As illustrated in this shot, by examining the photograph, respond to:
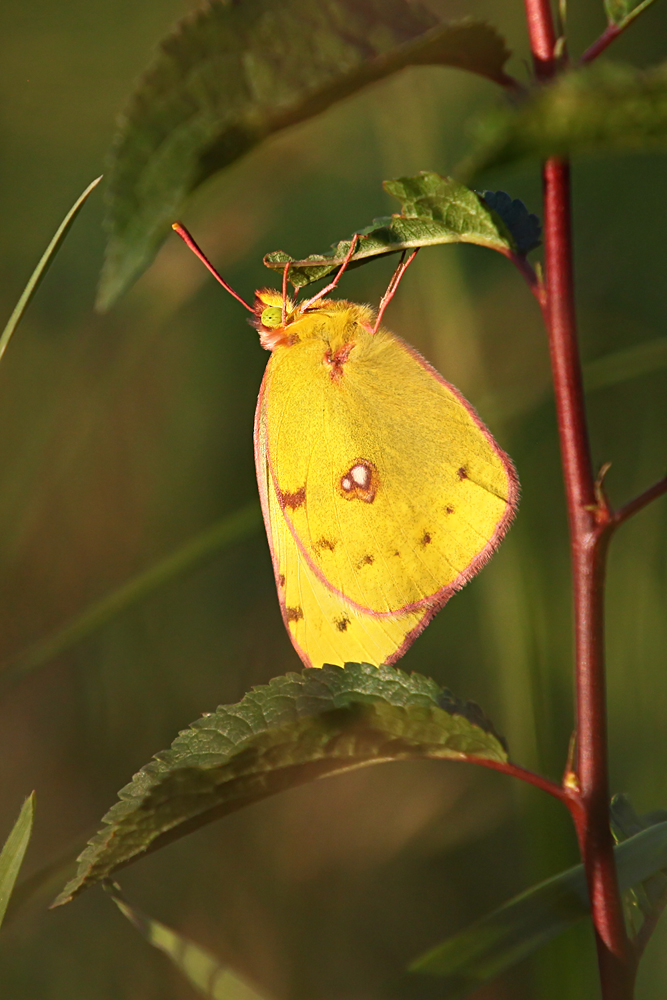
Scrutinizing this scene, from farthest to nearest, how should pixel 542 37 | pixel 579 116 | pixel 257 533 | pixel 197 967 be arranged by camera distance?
1. pixel 257 533
2. pixel 197 967
3. pixel 542 37
4. pixel 579 116

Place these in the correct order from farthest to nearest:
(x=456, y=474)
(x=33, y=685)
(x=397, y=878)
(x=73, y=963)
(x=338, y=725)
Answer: (x=33, y=685) < (x=397, y=878) < (x=73, y=963) < (x=456, y=474) < (x=338, y=725)

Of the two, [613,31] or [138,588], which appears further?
[138,588]

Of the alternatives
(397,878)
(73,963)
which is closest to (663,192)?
(397,878)

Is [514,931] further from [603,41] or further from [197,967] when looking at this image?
[603,41]

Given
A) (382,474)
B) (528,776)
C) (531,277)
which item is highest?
(531,277)

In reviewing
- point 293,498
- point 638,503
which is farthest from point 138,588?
point 638,503

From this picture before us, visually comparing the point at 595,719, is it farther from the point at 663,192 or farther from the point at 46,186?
the point at 46,186

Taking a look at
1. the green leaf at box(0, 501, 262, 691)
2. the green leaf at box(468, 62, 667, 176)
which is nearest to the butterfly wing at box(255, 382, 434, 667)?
the green leaf at box(0, 501, 262, 691)
